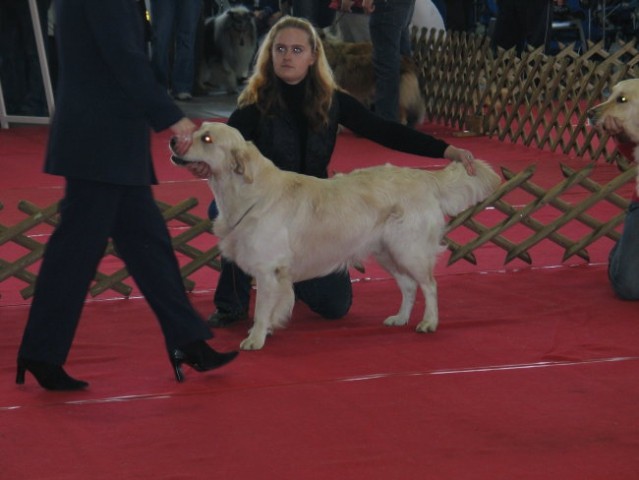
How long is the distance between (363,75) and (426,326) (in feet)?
17.1

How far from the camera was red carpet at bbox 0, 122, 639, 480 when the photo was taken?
273 cm

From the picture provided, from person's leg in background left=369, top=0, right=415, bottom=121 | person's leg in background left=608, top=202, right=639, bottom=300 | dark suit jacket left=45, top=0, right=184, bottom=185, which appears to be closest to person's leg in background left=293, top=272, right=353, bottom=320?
person's leg in background left=608, top=202, right=639, bottom=300

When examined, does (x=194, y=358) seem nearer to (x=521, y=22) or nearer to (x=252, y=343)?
(x=252, y=343)

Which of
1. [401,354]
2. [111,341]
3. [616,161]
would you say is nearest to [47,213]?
[111,341]

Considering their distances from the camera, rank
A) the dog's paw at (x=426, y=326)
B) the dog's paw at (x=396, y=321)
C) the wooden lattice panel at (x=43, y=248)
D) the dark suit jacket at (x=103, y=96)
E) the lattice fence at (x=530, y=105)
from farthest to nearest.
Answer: the lattice fence at (x=530, y=105)
the wooden lattice panel at (x=43, y=248)
the dog's paw at (x=396, y=321)
the dog's paw at (x=426, y=326)
the dark suit jacket at (x=103, y=96)

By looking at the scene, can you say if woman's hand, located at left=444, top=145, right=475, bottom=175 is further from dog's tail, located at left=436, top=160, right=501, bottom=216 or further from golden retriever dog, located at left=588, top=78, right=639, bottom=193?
golden retriever dog, located at left=588, top=78, right=639, bottom=193

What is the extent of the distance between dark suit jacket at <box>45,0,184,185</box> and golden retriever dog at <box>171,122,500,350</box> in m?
0.41

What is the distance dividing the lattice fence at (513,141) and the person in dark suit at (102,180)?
4.10 ft

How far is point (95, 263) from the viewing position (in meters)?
3.29

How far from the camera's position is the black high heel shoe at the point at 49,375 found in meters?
3.32

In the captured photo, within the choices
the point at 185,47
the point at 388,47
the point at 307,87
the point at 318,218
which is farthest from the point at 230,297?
the point at 185,47

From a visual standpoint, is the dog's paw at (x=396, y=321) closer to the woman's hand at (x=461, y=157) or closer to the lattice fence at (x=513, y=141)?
the woman's hand at (x=461, y=157)

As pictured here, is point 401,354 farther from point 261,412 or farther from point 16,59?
point 16,59

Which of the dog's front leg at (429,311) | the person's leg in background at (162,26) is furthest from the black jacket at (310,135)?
the person's leg in background at (162,26)
